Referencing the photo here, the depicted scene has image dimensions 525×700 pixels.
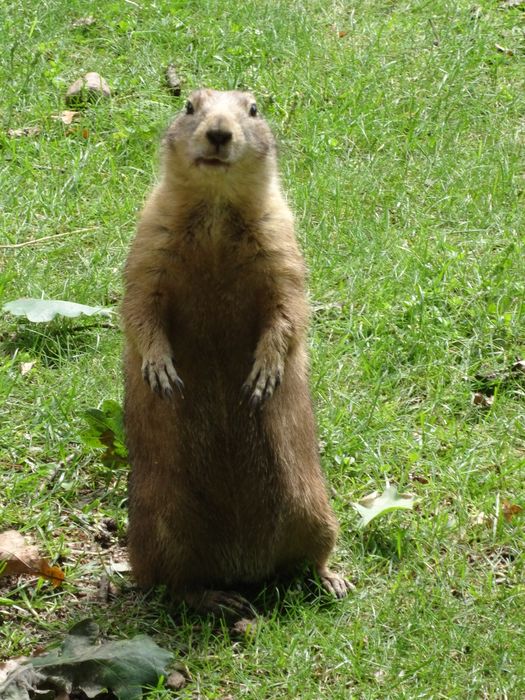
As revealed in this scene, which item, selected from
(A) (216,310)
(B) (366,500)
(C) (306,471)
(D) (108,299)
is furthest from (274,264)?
(D) (108,299)

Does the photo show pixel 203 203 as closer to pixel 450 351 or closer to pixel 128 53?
pixel 450 351

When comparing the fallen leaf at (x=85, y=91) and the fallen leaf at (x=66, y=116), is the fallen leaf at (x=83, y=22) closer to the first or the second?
the fallen leaf at (x=85, y=91)

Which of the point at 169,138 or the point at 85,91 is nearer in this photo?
the point at 169,138

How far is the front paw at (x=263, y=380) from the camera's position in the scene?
4703mm

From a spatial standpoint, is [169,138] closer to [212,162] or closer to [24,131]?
[212,162]

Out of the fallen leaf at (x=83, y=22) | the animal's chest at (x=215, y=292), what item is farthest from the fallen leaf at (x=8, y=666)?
the fallen leaf at (x=83, y=22)

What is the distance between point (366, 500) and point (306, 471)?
1.82 feet

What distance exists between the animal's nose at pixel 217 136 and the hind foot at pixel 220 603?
67.2 inches

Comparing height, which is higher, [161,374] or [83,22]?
[83,22]

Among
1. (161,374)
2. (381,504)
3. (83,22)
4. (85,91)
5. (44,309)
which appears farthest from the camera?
(83,22)

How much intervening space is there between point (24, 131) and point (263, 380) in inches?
156

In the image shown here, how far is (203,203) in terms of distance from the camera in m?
4.84

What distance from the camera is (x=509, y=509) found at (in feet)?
17.9

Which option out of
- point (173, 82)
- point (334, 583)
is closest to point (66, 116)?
point (173, 82)
